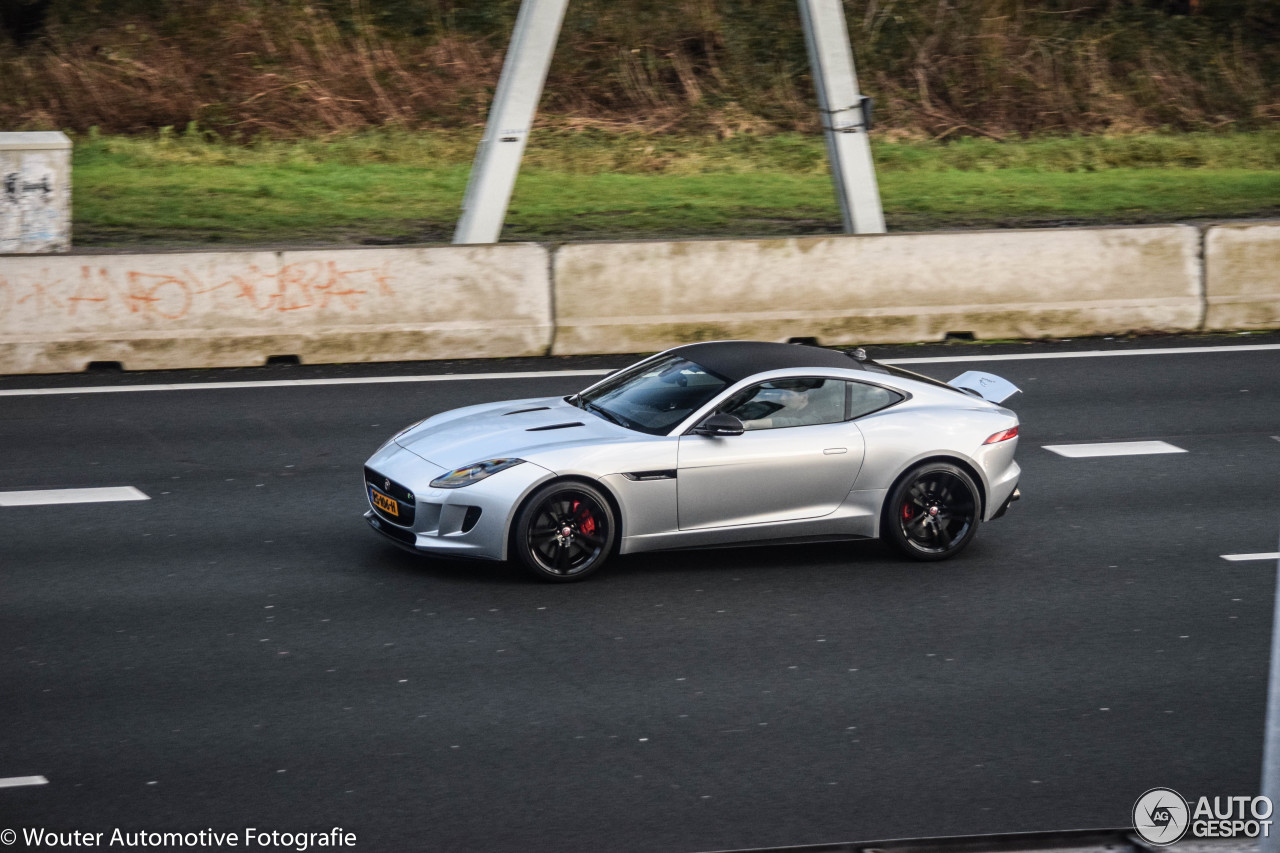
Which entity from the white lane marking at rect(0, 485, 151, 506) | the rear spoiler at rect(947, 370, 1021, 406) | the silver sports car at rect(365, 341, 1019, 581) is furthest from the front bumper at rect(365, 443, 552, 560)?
the rear spoiler at rect(947, 370, 1021, 406)

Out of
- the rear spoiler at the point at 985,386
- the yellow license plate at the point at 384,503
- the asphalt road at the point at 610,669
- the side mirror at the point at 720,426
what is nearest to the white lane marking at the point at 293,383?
the asphalt road at the point at 610,669

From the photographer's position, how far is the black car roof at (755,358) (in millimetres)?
9281

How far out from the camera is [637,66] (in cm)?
2756

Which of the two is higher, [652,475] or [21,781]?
[652,475]

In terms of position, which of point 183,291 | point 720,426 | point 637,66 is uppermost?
point 637,66


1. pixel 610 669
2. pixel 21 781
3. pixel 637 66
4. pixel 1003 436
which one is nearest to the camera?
pixel 21 781

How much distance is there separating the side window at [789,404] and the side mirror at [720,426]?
5.7 inches

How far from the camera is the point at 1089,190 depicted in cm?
2252

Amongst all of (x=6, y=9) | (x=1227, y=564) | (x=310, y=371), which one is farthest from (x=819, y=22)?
(x=6, y=9)

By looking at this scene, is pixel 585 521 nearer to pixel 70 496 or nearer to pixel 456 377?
pixel 70 496

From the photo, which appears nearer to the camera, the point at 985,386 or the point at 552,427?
the point at 552,427

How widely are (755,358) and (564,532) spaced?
176 centimetres

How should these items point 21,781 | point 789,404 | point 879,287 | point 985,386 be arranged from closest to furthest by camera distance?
point 21,781 < point 789,404 < point 985,386 < point 879,287

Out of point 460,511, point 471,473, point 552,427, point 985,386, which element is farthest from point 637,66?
point 460,511
